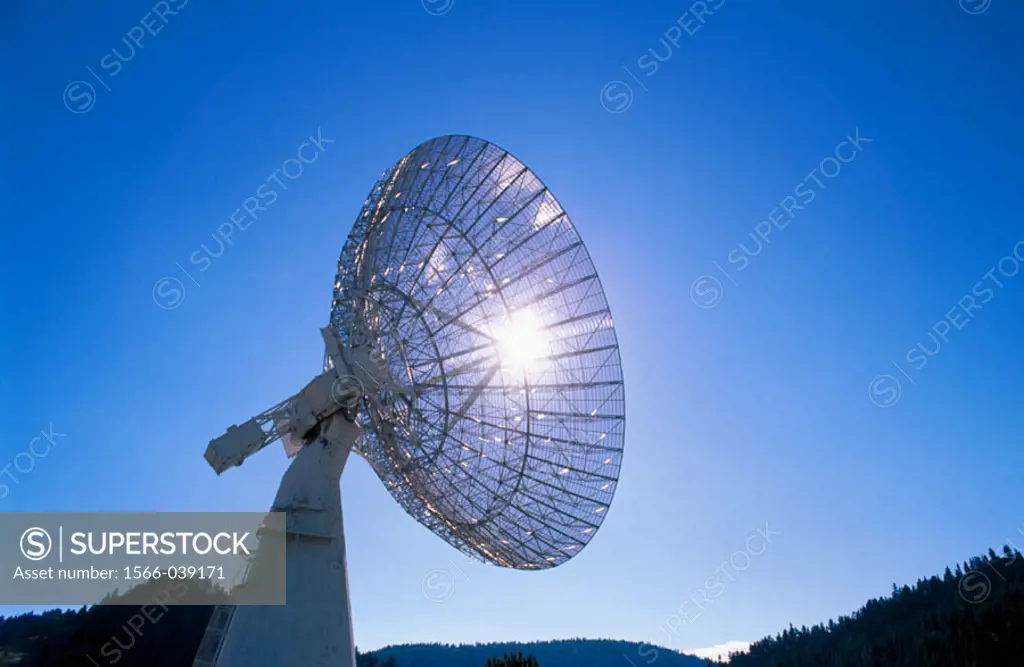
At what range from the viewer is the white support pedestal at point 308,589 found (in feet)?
52.7

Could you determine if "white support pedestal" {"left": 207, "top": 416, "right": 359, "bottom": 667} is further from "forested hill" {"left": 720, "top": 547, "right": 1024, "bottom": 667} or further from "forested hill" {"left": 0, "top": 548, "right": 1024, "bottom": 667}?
"forested hill" {"left": 720, "top": 547, "right": 1024, "bottom": 667}

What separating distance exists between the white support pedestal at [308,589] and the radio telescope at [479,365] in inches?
25.7

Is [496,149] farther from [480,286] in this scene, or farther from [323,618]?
[323,618]

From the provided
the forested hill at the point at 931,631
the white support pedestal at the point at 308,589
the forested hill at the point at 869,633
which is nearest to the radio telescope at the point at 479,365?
the white support pedestal at the point at 308,589

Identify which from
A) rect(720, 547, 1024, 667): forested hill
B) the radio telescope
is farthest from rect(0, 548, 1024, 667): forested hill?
the radio telescope

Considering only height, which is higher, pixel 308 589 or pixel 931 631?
pixel 308 589

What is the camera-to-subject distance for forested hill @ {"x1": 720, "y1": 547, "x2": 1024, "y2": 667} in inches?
2154

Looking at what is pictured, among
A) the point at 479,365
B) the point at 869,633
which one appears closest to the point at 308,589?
the point at 479,365

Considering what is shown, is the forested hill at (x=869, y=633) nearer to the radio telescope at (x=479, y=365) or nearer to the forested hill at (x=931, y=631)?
the forested hill at (x=931, y=631)

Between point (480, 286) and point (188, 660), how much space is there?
59.6m

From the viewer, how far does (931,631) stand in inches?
2467

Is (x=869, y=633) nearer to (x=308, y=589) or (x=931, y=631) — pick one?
(x=931, y=631)

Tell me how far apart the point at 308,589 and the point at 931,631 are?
217 feet

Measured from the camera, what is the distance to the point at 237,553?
18.2 m
